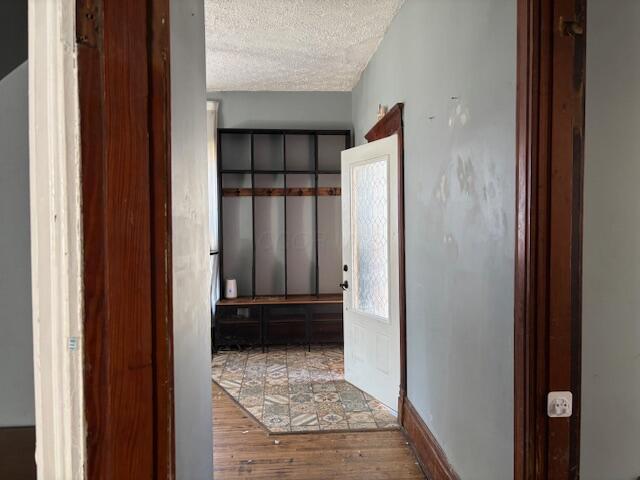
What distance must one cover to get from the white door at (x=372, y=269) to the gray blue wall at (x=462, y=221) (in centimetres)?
27

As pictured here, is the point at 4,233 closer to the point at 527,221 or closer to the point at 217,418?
the point at 527,221

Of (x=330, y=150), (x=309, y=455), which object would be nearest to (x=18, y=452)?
(x=309, y=455)

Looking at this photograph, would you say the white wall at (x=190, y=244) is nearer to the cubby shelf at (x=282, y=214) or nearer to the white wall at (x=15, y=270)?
the white wall at (x=15, y=270)

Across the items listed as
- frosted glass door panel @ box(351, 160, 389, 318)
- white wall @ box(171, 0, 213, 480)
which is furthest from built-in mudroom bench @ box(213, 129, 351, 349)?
white wall @ box(171, 0, 213, 480)

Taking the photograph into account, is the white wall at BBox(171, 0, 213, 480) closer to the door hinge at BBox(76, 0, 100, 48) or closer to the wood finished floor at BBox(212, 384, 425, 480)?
the door hinge at BBox(76, 0, 100, 48)

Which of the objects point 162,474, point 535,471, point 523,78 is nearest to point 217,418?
point 535,471

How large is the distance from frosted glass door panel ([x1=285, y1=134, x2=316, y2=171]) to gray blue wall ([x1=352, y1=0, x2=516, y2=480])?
239 centimetres

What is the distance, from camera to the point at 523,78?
130 cm

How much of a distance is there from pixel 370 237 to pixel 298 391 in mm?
1466

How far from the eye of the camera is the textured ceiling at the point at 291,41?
10.1 feet

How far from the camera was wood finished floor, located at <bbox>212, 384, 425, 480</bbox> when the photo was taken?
8.24 ft

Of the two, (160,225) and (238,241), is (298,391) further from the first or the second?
(160,225)

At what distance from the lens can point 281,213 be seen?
17.5ft

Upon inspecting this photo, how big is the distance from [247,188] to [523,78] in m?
4.24
